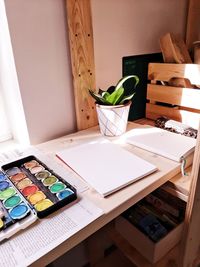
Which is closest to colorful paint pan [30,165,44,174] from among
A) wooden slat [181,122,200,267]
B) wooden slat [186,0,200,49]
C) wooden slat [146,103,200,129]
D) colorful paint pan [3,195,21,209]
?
colorful paint pan [3,195,21,209]

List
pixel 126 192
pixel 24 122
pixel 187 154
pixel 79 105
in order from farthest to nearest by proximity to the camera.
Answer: pixel 79 105
pixel 24 122
pixel 187 154
pixel 126 192

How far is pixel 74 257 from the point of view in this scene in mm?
1044

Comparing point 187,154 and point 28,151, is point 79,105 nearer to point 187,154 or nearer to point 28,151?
point 28,151

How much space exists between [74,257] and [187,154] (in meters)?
0.75

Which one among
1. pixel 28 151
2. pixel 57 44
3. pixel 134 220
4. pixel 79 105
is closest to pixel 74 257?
pixel 134 220

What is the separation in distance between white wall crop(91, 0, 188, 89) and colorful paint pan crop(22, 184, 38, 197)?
54cm

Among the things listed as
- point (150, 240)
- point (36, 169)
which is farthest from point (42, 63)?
point (150, 240)

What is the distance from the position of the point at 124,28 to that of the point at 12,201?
805 millimetres

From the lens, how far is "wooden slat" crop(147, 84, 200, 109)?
88cm

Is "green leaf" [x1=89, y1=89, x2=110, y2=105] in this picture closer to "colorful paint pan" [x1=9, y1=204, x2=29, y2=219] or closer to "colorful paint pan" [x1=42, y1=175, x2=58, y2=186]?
"colorful paint pan" [x1=42, y1=175, x2=58, y2=186]

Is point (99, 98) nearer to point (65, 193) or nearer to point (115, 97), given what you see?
point (115, 97)

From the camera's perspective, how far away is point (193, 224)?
0.65 meters

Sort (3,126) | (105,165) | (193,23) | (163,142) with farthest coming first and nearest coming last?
(193,23) < (3,126) < (163,142) < (105,165)

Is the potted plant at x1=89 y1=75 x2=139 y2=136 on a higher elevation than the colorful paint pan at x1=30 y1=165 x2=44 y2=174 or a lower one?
higher
